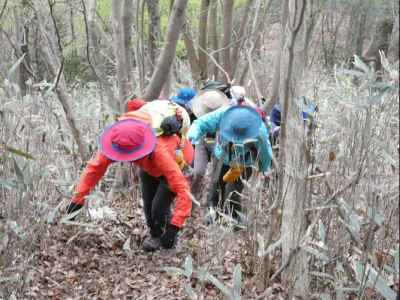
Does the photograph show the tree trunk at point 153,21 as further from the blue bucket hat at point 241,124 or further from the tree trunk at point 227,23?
the blue bucket hat at point 241,124

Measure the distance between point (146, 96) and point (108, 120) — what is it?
3.98 ft

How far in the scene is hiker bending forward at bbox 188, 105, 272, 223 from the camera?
13.5ft

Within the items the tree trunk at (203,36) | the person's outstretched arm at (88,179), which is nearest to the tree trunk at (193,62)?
the tree trunk at (203,36)

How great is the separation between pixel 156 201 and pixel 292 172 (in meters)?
1.66

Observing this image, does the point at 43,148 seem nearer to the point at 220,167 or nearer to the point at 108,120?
the point at 220,167

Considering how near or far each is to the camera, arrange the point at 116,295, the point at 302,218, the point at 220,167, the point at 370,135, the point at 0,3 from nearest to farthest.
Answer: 1. the point at 370,135
2. the point at 302,218
3. the point at 116,295
4. the point at 220,167
5. the point at 0,3

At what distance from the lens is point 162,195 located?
4258 mm

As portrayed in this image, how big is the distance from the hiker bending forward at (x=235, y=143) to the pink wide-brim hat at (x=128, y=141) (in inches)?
24.5

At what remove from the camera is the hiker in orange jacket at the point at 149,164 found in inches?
149

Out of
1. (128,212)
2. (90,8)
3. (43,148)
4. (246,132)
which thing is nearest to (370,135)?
(246,132)

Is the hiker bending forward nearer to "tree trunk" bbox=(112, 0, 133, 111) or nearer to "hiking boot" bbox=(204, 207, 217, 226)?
"hiking boot" bbox=(204, 207, 217, 226)

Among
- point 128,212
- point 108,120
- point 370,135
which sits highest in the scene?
point 370,135

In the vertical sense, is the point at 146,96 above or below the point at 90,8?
below

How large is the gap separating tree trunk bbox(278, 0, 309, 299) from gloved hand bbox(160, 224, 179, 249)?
3.59ft
